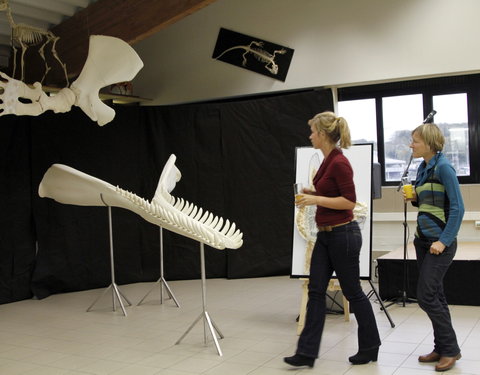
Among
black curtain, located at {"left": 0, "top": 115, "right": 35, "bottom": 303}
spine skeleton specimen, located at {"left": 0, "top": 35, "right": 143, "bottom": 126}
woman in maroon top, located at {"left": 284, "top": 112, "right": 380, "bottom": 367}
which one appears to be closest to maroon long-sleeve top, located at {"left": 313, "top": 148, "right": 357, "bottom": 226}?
woman in maroon top, located at {"left": 284, "top": 112, "right": 380, "bottom": 367}

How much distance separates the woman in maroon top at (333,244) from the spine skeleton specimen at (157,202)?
0.85 metres

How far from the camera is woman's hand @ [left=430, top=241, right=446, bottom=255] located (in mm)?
3115

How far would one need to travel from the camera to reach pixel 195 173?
7246 millimetres

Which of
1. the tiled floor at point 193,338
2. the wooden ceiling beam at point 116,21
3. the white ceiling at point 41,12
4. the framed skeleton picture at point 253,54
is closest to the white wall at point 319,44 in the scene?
the framed skeleton picture at point 253,54

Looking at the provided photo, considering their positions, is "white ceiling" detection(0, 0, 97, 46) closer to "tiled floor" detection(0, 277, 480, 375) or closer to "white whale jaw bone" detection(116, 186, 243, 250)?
"white whale jaw bone" detection(116, 186, 243, 250)

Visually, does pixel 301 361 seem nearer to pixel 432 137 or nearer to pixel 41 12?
pixel 432 137

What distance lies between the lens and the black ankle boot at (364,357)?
11.0ft

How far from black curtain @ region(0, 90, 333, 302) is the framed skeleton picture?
0.38 m

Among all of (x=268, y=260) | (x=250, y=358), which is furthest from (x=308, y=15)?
(x=250, y=358)

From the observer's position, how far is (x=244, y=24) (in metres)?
7.16

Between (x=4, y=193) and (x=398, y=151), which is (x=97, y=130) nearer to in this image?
(x=4, y=193)

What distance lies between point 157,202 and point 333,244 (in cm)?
160

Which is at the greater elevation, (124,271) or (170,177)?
(170,177)

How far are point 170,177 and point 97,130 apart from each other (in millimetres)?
2147
